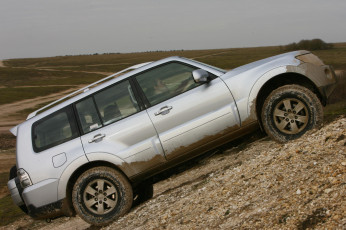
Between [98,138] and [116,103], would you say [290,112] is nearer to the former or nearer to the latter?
[116,103]

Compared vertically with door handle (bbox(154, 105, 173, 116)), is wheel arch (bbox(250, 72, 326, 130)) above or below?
below

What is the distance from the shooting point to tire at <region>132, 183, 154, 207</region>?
6984 mm

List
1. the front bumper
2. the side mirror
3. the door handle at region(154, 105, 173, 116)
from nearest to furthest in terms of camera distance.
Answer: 1. the side mirror
2. the door handle at region(154, 105, 173, 116)
3. the front bumper

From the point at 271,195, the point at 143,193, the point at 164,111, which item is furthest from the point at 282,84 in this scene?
the point at 143,193

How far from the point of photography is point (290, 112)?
19.0 feet

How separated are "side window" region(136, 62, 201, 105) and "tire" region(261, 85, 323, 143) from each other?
109cm

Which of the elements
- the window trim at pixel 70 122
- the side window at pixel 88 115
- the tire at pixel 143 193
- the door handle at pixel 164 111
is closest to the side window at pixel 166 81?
→ the door handle at pixel 164 111

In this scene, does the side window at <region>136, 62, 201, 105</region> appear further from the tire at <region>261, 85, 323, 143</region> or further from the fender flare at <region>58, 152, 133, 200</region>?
the tire at <region>261, 85, 323, 143</region>

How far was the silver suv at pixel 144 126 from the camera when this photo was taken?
570 centimetres

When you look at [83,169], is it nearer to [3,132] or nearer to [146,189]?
[146,189]

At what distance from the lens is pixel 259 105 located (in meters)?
6.02

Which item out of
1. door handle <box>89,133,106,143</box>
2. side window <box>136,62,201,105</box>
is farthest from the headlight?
side window <box>136,62,201,105</box>

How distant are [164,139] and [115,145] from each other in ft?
2.20

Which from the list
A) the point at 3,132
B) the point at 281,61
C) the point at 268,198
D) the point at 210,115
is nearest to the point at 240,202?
the point at 268,198
